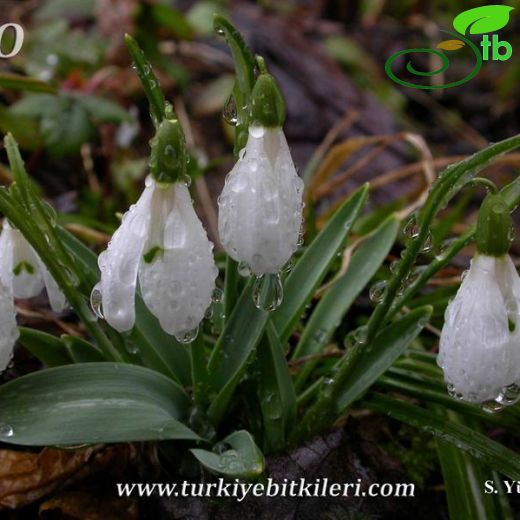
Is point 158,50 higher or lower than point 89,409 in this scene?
higher

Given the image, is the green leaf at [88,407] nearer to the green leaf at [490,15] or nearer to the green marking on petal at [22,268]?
the green marking on petal at [22,268]

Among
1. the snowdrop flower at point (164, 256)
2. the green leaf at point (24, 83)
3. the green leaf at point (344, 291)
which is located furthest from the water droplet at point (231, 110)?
the green leaf at point (24, 83)

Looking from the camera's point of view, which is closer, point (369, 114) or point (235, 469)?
point (235, 469)

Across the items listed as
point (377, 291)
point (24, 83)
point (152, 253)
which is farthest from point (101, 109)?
point (152, 253)

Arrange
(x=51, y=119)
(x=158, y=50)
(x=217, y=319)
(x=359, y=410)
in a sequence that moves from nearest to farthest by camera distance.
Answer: (x=217, y=319) → (x=359, y=410) → (x=51, y=119) → (x=158, y=50)

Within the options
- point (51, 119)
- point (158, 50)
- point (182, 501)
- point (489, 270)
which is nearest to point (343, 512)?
point (182, 501)

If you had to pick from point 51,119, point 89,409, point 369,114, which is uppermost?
point 369,114

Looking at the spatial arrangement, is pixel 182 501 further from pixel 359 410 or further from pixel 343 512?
pixel 359 410
